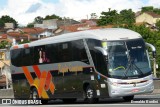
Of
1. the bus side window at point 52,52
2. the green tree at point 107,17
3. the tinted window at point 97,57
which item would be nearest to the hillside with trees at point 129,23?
the green tree at point 107,17

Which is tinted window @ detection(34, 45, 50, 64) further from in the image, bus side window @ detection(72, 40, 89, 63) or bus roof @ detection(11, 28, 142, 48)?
bus side window @ detection(72, 40, 89, 63)

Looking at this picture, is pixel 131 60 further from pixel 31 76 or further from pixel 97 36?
pixel 31 76

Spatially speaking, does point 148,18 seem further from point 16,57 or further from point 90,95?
point 90,95

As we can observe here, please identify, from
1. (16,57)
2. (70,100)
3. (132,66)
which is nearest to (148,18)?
(16,57)

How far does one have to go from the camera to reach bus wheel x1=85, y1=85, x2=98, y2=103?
24645 mm

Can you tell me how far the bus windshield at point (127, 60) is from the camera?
77.0ft

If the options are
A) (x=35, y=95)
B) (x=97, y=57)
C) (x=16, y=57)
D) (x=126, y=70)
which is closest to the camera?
(x=126, y=70)

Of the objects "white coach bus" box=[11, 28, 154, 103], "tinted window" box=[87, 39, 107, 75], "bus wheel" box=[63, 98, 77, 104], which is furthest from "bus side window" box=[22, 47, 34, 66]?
"tinted window" box=[87, 39, 107, 75]

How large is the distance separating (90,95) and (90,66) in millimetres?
1268

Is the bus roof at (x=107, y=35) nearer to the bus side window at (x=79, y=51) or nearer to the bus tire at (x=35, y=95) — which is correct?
the bus side window at (x=79, y=51)

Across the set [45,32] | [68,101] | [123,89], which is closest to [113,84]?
[123,89]

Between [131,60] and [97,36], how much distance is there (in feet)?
6.13

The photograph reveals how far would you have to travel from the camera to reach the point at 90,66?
24.5m

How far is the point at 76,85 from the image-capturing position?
26.0 m
